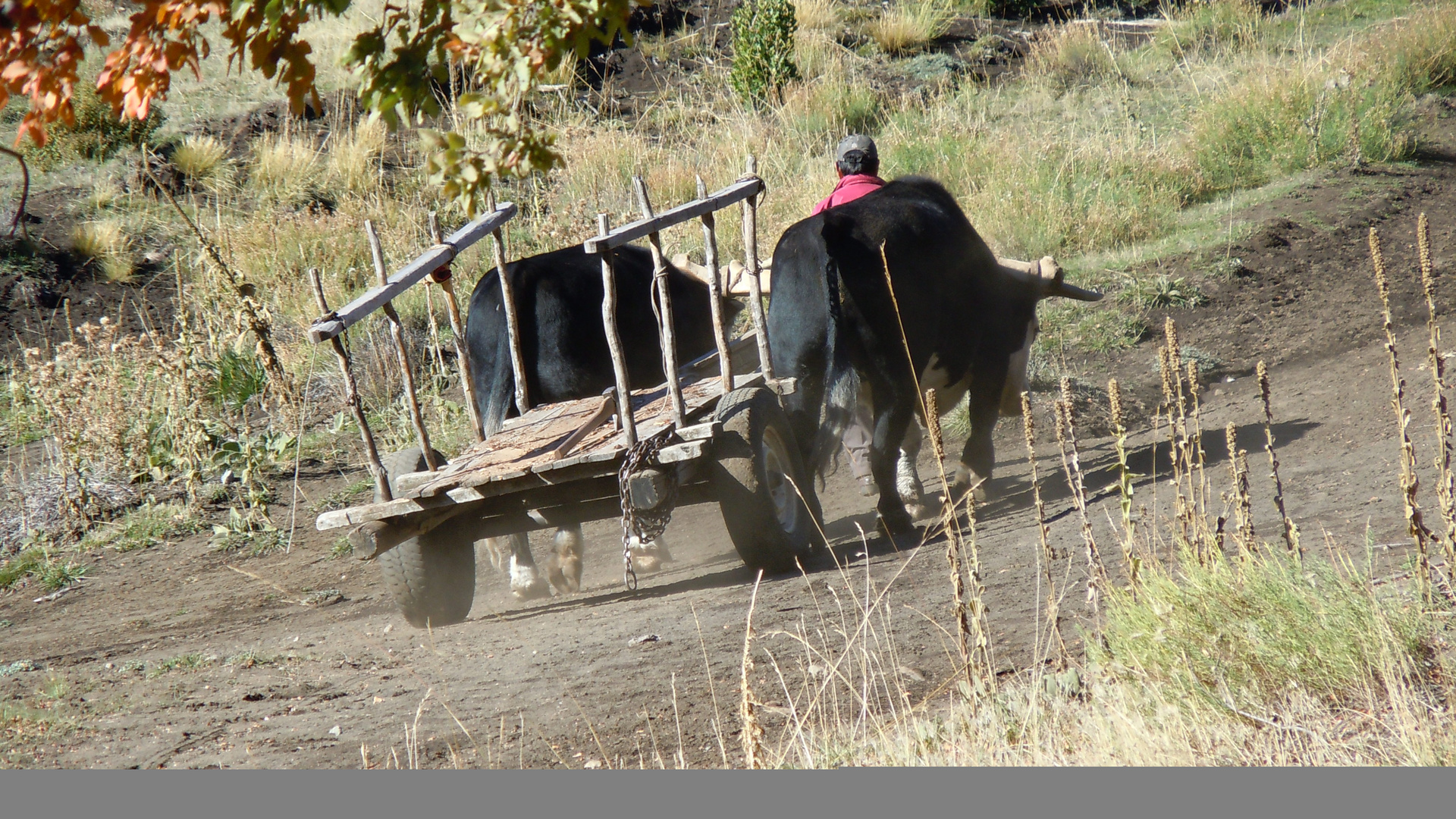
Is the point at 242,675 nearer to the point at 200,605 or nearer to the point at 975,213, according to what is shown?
the point at 200,605

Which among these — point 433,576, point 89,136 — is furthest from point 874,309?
point 89,136

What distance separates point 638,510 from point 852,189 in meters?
2.44

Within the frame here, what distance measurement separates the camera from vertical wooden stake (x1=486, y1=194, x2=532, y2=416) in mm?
4965

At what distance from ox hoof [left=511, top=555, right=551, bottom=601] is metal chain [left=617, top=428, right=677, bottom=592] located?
1.04m

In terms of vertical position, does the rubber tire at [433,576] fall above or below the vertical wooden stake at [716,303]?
below

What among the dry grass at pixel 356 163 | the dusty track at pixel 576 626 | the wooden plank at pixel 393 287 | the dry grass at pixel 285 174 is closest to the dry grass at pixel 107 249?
the dry grass at pixel 285 174

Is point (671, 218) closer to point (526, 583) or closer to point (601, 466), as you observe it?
point (601, 466)

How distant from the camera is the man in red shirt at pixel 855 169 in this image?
5793mm

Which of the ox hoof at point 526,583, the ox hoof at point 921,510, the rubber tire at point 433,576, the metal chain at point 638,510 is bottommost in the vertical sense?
the ox hoof at point 921,510

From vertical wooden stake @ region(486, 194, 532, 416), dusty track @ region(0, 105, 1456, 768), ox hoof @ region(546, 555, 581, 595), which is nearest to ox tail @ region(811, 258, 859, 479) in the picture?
dusty track @ region(0, 105, 1456, 768)

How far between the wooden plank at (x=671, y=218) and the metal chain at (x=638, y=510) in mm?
721

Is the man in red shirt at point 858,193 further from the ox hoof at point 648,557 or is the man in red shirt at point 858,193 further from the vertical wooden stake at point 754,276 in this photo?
the ox hoof at point 648,557

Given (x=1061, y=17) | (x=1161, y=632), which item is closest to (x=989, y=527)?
(x=1161, y=632)

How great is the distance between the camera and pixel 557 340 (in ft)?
16.9
